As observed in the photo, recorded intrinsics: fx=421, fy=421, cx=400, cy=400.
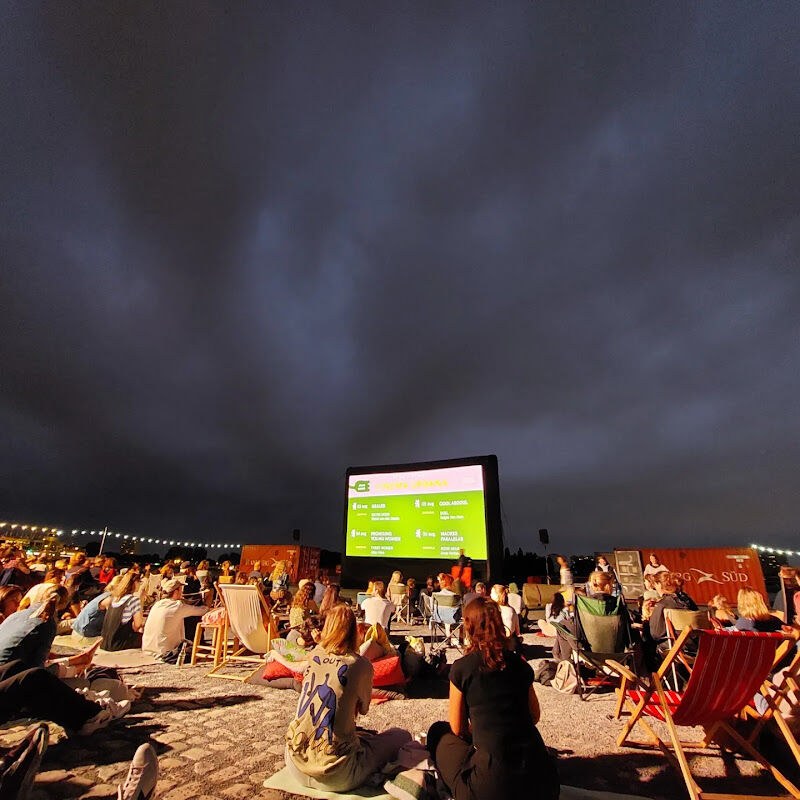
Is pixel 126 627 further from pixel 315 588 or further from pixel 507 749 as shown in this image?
pixel 507 749

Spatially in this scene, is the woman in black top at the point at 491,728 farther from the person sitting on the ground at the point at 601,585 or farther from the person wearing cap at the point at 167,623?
the person wearing cap at the point at 167,623

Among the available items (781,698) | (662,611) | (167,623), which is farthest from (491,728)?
(167,623)

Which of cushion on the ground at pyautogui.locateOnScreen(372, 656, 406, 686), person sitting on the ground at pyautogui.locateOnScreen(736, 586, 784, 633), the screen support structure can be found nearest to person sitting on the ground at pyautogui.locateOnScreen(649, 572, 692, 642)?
person sitting on the ground at pyautogui.locateOnScreen(736, 586, 784, 633)

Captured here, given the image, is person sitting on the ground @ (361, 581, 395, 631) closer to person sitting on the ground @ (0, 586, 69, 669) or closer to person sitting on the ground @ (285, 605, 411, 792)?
person sitting on the ground @ (285, 605, 411, 792)

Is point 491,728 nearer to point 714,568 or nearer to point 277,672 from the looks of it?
point 277,672

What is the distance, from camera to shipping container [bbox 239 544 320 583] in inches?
948

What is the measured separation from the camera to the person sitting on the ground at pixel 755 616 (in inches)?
138

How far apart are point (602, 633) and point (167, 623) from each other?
5.35 meters

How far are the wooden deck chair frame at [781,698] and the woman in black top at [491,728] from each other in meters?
1.70

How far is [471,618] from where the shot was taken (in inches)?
87.9

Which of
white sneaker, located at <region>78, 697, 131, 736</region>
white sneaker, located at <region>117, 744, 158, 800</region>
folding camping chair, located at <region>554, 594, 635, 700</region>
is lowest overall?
white sneaker, located at <region>78, 697, 131, 736</region>

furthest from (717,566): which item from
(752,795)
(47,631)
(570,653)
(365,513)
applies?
(47,631)

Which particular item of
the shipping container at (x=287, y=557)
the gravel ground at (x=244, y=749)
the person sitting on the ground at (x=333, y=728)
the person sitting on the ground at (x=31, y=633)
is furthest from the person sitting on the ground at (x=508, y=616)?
the shipping container at (x=287, y=557)

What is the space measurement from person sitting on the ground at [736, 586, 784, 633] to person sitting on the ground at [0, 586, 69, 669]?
531 centimetres
